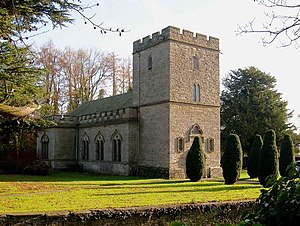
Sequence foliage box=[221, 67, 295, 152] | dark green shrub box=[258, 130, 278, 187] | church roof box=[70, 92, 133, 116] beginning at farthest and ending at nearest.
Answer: foliage box=[221, 67, 295, 152] < church roof box=[70, 92, 133, 116] < dark green shrub box=[258, 130, 278, 187]

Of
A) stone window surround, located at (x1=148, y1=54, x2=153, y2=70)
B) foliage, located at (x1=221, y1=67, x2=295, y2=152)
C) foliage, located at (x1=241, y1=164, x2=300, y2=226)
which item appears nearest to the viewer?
foliage, located at (x1=241, y1=164, x2=300, y2=226)

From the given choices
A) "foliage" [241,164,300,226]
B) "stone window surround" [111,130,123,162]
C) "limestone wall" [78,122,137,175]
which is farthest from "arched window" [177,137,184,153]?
"foliage" [241,164,300,226]

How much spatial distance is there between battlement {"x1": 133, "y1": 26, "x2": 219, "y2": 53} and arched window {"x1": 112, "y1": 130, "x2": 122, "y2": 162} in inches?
246

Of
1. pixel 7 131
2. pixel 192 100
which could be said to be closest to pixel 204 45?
pixel 192 100

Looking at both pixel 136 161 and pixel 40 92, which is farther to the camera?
pixel 136 161

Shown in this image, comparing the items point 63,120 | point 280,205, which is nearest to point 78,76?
point 63,120

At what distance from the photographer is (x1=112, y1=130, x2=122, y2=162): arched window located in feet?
88.9

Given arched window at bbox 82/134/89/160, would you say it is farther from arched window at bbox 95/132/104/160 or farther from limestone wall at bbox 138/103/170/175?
limestone wall at bbox 138/103/170/175

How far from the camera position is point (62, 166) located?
3250 cm

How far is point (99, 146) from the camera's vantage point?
30.0 meters

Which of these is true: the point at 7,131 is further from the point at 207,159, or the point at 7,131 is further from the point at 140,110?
the point at 207,159

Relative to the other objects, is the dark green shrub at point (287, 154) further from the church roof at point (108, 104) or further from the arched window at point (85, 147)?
the arched window at point (85, 147)

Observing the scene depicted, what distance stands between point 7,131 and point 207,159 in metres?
13.2

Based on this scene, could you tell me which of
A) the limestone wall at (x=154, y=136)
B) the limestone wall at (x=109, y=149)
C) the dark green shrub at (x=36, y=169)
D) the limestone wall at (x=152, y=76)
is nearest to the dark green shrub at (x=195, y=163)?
the limestone wall at (x=154, y=136)
